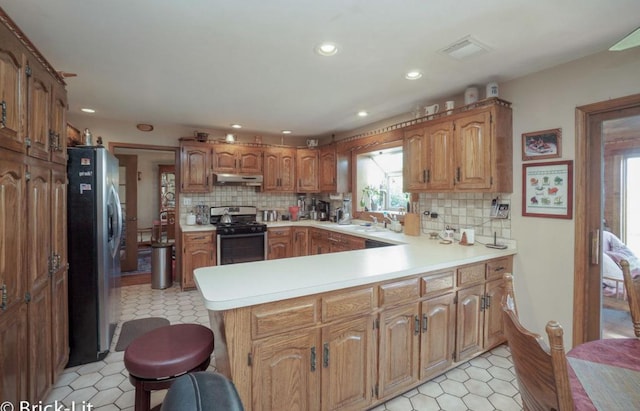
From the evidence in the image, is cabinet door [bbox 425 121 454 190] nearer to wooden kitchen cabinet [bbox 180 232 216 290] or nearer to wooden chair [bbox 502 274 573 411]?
wooden chair [bbox 502 274 573 411]

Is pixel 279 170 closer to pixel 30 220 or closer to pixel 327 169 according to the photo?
pixel 327 169

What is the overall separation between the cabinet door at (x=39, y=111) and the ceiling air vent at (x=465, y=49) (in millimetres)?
2526

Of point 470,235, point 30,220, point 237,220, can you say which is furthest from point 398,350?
point 237,220

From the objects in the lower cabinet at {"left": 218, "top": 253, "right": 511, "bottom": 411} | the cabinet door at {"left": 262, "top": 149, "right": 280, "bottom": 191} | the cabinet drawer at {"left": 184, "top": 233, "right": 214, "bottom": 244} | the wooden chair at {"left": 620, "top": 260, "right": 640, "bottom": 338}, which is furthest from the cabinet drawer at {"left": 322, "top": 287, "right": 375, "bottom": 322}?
the cabinet door at {"left": 262, "top": 149, "right": 280, "bottom": 191}

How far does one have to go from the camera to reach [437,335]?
208 cm

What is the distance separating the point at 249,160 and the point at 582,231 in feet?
13.4

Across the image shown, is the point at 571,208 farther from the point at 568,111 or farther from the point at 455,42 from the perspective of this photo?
the point at 455,42

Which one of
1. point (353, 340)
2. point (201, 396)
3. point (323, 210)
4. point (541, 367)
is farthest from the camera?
point (323, 210)

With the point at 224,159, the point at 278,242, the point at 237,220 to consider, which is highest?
the point at 224,159

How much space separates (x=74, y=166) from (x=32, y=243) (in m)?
0.92

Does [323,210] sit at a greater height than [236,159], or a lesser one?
lesser

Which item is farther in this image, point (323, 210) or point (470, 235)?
point (323, 210)

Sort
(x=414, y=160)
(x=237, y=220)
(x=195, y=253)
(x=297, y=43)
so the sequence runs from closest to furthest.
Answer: (x=297, y=43) → (x=414, y=160) → (x=195, y=253) → (x=237, y=220)

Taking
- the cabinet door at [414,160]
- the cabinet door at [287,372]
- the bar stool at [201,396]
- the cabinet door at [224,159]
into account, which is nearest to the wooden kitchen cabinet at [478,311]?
the cabinet door at [414,160]
